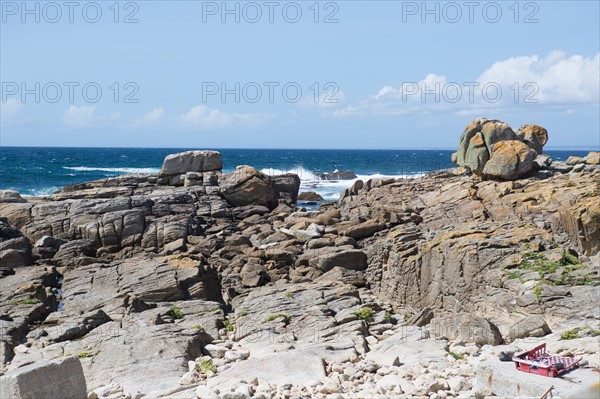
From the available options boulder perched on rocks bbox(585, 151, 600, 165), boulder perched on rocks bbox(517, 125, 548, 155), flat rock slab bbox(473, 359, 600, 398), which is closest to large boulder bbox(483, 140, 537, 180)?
boulder perched on rocks bbox(585, 151, 600, 165)

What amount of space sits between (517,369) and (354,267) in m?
17.6

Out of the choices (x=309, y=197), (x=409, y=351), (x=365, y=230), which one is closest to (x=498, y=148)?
(x=365, y=230)

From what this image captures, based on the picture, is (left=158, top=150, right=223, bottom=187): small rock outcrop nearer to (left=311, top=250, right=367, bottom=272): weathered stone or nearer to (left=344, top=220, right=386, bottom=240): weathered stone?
(left=344, top=220, right=386, bottom=240): weathered stone

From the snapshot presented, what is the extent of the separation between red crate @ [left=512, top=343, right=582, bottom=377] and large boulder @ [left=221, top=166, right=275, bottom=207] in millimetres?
31971

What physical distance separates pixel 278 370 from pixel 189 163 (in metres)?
36.1

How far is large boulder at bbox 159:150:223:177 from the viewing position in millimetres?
47625

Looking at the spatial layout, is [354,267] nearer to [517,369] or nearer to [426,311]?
[426,311]

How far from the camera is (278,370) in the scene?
1327 centimetres

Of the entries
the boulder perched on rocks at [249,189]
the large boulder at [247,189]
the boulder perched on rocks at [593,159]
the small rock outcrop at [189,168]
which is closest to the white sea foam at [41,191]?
the small rock outcrop at [189,168]

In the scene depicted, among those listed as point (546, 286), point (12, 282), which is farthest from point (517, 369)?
point (12, 282)

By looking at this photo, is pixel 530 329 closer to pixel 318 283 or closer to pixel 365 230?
pixel 318 283

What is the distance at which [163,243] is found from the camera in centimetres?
3406

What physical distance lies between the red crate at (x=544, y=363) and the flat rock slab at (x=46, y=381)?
7727 mm

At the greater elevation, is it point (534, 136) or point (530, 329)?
point (534, 136)
